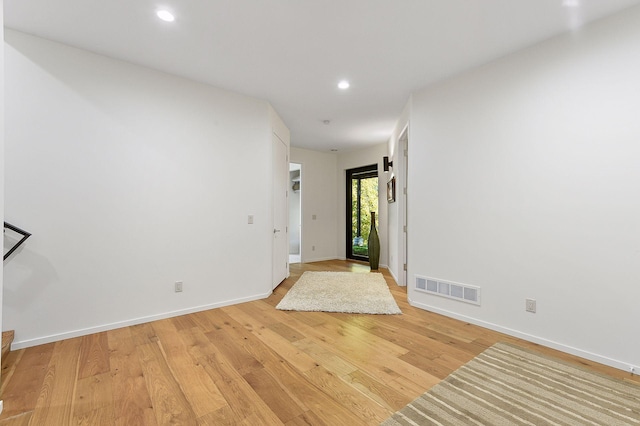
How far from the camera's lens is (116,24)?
85.7 inches

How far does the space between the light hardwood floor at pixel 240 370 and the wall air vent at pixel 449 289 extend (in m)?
0.28

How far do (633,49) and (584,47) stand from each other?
0.93 feet

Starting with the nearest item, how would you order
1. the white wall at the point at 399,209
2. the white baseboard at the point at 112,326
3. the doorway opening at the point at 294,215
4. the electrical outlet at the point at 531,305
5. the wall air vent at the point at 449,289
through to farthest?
the white baseboard at the point at 112,326, the electrical outlet at the point at 531,305, the wall air vent at the point at 449,289, the white wall at the point at 399,209, the doorway opening at the point at 294,215

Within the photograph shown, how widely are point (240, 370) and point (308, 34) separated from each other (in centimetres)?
263

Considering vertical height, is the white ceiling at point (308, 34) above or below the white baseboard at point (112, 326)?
above

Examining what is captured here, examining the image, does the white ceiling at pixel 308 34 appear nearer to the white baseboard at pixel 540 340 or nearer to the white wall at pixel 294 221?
the white baseboard at pixel 540 340

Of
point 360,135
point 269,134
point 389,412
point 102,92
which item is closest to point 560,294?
point 389,412

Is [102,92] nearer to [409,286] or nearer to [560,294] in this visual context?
[409,286]

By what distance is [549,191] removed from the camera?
2354mm

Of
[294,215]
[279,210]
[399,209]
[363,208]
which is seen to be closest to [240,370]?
[279,210]

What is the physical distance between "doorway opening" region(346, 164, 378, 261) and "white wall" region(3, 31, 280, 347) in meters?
3.19

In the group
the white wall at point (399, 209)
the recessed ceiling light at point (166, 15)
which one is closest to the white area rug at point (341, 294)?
the white wall at point (399, 209)

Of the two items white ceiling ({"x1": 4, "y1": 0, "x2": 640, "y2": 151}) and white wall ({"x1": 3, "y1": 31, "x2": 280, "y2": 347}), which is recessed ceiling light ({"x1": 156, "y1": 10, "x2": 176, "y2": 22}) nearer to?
white ceiling ({"x1": 4, "y1": 0, "x2": 640, "y2": 151})

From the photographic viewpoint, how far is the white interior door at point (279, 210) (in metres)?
→ 4.04
